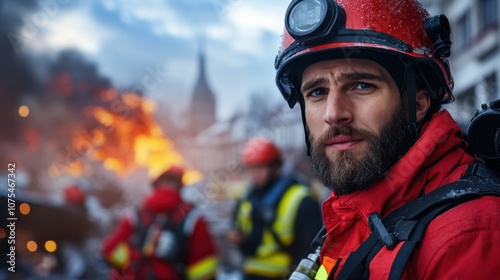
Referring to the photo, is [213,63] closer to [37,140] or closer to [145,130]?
[145,130]

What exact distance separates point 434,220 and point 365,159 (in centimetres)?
35

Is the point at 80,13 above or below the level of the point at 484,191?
above

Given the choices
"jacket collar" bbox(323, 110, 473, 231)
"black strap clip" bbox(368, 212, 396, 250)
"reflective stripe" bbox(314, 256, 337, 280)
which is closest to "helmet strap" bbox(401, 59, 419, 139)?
"jacket collar" bbox(323, 110, 473, 231)

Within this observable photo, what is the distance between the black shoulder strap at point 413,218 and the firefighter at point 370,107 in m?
0.03

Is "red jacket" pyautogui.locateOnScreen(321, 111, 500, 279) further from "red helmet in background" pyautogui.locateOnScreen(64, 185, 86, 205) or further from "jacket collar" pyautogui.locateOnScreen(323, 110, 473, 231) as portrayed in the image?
"red helmet in background" pyautogui.locateOnScreen(64, 185, 86, 205)

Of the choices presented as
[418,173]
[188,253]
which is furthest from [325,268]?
[188,253]

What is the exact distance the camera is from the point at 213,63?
812 cm

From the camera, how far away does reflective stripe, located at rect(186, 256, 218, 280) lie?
4.53 m

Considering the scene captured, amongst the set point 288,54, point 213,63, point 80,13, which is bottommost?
point 288,54

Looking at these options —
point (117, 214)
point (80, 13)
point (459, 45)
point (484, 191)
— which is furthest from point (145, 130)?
point (459, 45)

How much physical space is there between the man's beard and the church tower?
6576mm

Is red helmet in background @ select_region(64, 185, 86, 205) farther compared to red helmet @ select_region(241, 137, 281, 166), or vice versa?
red helmet in background @ select_region(64, 185, 86, 205)

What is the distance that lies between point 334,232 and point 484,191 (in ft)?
1.57

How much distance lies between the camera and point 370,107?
167 centimetres
